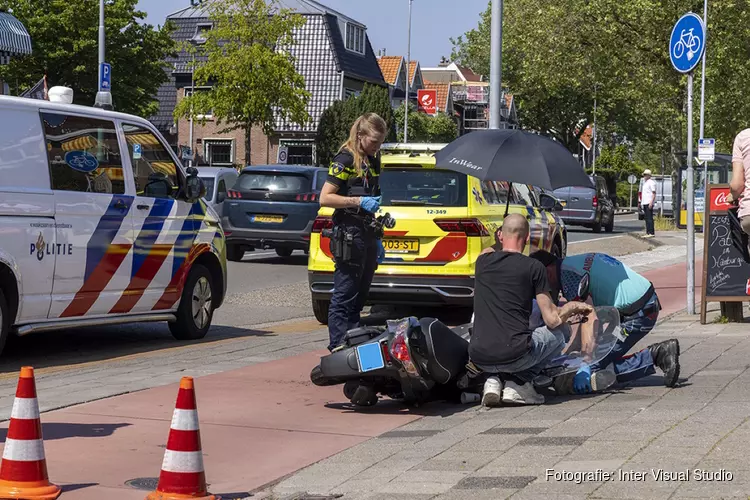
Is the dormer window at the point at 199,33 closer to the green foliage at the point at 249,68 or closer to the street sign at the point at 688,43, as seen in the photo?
the green foliage at the point at 249,68

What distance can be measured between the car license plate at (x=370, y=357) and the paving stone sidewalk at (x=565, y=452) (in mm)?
430

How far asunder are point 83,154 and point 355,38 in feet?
199

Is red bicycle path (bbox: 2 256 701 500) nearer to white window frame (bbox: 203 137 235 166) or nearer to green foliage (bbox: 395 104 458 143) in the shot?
white window frame (bbox: 203 137 235 166)

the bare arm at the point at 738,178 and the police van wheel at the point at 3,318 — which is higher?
the bare arm at the point at 738,178

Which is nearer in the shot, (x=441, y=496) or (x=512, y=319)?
(x=441, y=496)

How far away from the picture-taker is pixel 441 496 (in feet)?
16.4

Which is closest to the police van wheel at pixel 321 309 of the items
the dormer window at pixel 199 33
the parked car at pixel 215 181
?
the parked car at pixel 215 181

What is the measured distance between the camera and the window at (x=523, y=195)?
528 inches

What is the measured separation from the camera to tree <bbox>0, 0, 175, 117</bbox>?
160ft

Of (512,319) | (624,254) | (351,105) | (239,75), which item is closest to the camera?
(512,319)

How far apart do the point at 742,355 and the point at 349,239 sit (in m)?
3.34

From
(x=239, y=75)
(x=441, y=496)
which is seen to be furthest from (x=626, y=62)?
(x=441, y=496)

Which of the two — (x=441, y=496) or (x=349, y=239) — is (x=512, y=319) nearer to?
(x=349, y=239)

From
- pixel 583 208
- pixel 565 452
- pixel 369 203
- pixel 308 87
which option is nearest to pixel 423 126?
pixel 308 87
